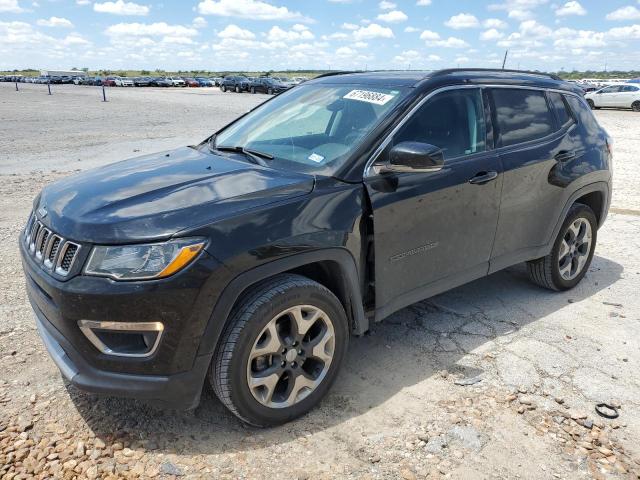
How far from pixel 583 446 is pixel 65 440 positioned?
261 cm

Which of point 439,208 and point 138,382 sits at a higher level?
point 439,208

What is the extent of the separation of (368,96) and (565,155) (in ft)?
5.94

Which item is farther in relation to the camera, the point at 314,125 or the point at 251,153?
the point at 314,125

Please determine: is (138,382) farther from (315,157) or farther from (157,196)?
(315,157)

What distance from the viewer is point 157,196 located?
2691 millimetres

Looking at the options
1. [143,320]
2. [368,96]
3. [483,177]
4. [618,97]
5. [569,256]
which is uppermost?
[368,96]

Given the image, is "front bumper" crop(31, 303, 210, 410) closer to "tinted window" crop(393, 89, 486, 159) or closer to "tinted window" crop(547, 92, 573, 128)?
"tinted window" crop(393, 89, 486, 159)

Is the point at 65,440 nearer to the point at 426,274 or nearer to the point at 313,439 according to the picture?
the point at 313,439

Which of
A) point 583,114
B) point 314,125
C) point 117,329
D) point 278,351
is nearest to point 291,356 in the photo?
point 278,351

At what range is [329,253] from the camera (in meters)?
2.81

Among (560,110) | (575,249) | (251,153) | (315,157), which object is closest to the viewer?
(315,157)

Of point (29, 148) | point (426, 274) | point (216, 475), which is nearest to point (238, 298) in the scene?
point (216, 475)

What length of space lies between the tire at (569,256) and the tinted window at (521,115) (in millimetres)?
812

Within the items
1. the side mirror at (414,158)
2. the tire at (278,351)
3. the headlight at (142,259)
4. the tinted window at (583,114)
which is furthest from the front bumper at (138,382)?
the tinted window at (583,114)
